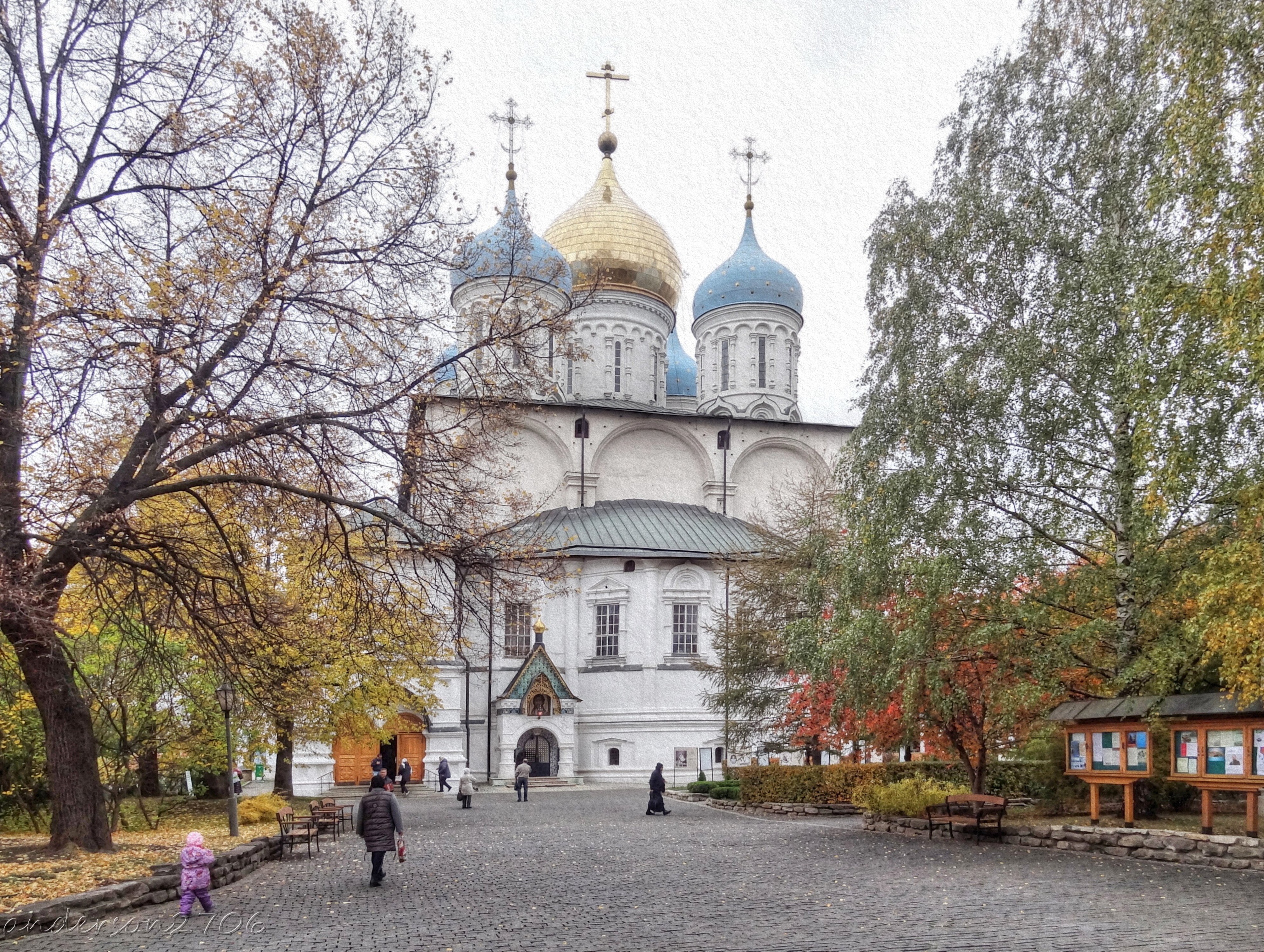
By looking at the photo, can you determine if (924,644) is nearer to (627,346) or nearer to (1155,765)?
(1155,765)

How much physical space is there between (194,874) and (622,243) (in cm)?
3698

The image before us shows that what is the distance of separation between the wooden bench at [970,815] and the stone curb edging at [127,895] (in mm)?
9388

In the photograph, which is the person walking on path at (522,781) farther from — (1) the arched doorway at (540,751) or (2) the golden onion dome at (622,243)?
(2) the golden onion dome at (622,243)

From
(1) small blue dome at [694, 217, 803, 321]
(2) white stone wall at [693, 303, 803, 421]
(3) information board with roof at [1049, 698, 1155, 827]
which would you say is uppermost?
(1) small blue dome at [694, 217, 803, 321]

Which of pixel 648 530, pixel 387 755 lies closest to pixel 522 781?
pixel 387 755

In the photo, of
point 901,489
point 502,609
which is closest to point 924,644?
point 901,489

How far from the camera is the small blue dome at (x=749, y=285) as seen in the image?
44094mm

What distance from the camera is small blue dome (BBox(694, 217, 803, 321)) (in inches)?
1736

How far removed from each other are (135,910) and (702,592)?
27164 mm

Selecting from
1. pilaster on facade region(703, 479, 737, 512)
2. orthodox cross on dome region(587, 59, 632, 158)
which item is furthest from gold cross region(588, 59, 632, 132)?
pilaster on facade region(703, 479, 737, 512)

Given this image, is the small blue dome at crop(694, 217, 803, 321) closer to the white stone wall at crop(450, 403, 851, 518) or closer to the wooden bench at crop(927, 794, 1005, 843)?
the white stone wall at crop(450, 403, 851, 518)

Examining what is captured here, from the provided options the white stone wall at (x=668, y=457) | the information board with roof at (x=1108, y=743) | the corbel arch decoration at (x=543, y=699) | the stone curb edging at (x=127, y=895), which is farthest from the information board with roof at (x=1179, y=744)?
the white stone wall at (x=668, y=457)

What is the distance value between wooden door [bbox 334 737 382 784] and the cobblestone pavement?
18062 millimetres

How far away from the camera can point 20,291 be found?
425 inches
